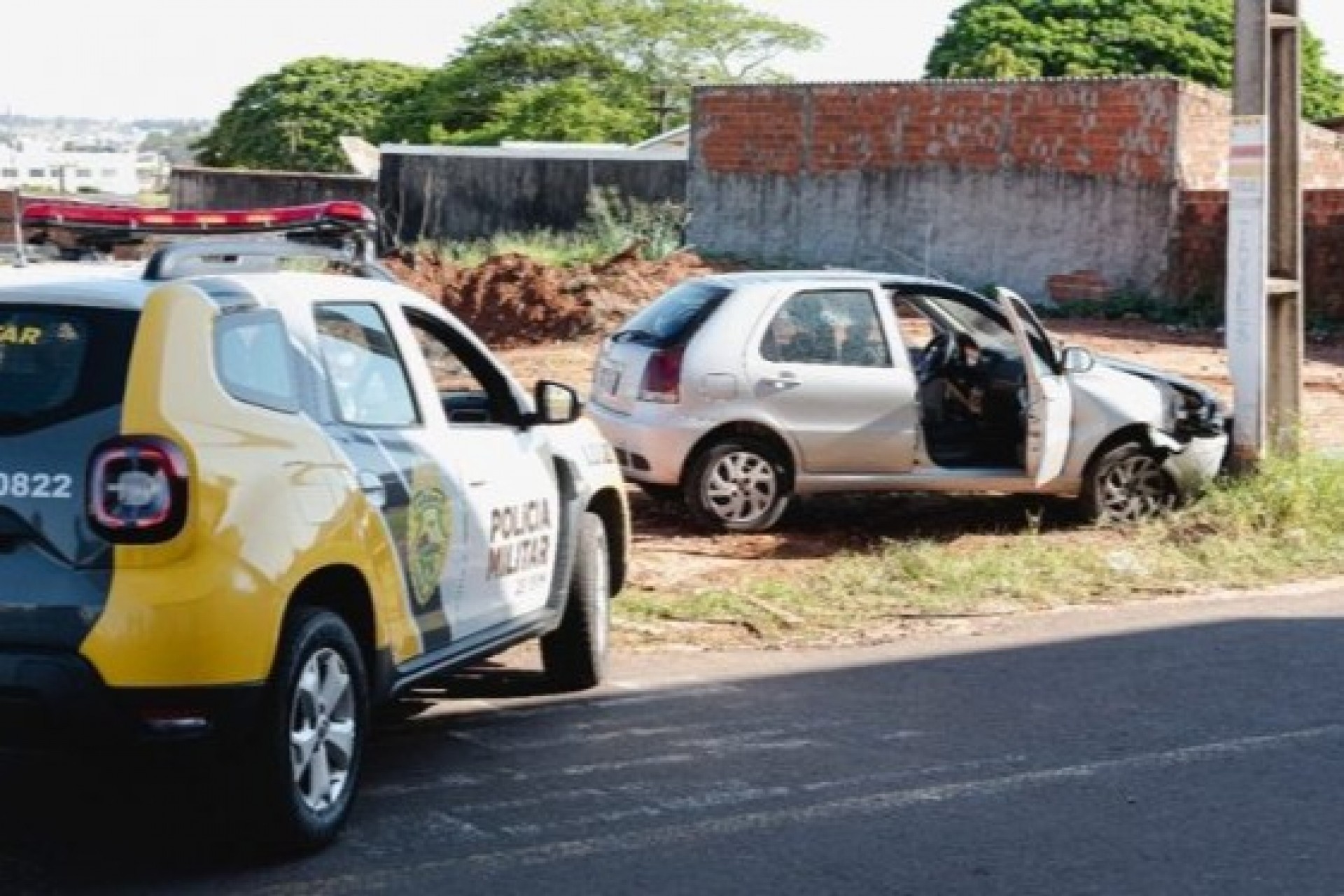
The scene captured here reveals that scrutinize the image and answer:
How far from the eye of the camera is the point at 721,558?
1289 centimetres

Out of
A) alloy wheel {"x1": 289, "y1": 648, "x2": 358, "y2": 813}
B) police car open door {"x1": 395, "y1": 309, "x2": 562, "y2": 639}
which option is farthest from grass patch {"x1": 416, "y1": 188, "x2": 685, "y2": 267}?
alloy wheel {"x1": 289, "y1": 648, "x2": 358, "y2": 813}

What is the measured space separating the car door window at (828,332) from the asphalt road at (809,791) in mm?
3585

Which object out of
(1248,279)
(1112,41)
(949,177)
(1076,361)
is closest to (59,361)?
(1076,361)

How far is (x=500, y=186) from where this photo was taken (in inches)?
1470

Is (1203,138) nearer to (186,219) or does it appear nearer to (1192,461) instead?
(1192,461)

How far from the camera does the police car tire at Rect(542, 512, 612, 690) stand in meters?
8.90

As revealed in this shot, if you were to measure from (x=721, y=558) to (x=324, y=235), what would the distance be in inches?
156

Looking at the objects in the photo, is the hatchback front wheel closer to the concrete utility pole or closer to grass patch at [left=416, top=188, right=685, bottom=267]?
the concrete utility pole

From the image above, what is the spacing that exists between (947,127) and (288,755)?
24.2 metres

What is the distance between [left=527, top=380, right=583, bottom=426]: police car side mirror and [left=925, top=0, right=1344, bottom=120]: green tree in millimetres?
52214

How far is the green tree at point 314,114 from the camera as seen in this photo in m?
71.1

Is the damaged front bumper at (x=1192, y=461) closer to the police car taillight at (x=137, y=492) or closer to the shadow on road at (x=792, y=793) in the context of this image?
the shadow on road at (x=792, y=793)

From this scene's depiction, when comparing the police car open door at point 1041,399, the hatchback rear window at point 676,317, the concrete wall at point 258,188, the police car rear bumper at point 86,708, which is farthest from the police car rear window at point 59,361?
the concrete wall at point 258,188

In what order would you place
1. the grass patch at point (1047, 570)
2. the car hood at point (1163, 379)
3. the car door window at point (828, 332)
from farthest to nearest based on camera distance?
the car hood at point (1163, 379) → the car door window at point (828, 332) → the grass patch at point (1047, 570)
